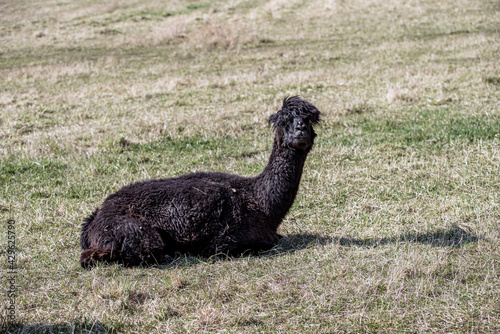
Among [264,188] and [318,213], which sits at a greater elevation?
[264,188]

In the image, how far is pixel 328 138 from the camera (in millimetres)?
10453

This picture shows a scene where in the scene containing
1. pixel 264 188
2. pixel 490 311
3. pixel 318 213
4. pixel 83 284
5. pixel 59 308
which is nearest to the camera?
pixel 490 311

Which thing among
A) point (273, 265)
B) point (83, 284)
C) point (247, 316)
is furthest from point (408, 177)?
point (83, 284)

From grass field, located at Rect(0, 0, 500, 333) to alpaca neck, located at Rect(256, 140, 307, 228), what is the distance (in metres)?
0.45

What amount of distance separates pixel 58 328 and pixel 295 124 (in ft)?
10.1

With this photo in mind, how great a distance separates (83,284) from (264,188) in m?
2.23

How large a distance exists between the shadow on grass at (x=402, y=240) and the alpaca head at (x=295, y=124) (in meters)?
1.14

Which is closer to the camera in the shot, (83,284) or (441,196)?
(83,284)

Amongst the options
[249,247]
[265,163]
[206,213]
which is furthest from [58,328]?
[265,163]

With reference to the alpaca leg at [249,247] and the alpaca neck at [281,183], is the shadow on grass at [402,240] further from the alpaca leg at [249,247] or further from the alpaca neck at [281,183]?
the alpaca neck at [281,183]

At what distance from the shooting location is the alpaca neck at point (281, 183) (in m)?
5.97

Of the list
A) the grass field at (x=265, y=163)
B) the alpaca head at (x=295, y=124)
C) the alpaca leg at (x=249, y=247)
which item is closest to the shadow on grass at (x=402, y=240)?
the grass field at (x=265, y=163)

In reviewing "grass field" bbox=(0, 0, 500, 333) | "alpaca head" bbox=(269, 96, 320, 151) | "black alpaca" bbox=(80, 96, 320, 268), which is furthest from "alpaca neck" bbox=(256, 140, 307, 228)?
"grass field" bbox=(0, 0, 500, 333)

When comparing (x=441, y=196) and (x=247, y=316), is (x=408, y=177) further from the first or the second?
(x=247, y=316)
